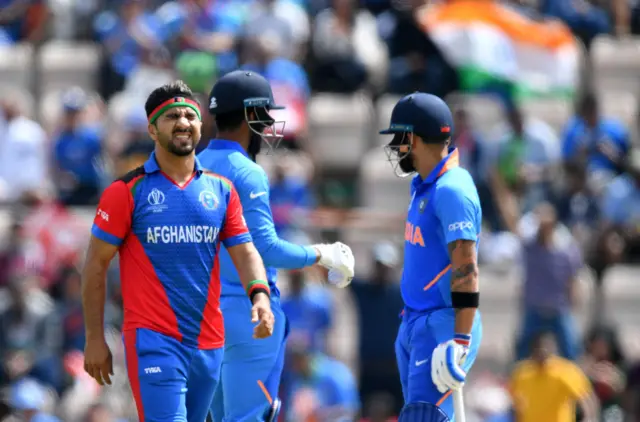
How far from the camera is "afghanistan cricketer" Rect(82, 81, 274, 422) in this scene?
7.14 m

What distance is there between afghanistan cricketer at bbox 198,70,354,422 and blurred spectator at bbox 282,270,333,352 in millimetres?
5643

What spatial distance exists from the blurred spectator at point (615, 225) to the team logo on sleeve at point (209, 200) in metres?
8.50

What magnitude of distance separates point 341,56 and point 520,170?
8.96 ft

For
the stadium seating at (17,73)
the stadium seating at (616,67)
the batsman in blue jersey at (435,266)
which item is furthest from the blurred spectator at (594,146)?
the batsman in blue jersey at (435,266)

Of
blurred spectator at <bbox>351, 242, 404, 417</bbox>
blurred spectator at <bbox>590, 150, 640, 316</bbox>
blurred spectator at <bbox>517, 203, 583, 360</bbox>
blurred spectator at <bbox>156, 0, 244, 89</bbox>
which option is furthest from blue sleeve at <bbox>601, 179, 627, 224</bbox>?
blurred spectator at <bbox>156, 0, 244, 89</bbox>

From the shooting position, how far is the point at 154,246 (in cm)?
720

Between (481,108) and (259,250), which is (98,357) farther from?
(481,108)

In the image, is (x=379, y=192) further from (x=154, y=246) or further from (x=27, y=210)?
(x=154, y=246)

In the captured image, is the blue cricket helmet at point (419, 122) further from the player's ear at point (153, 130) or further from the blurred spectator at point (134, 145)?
the blurred spectator at point (134, 145)

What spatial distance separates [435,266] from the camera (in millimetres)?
7930

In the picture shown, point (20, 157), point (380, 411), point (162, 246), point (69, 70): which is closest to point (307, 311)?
point (380, 411)

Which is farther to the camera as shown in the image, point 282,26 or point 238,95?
point 282,26

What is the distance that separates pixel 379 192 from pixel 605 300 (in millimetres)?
2646

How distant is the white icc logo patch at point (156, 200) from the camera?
720cm
